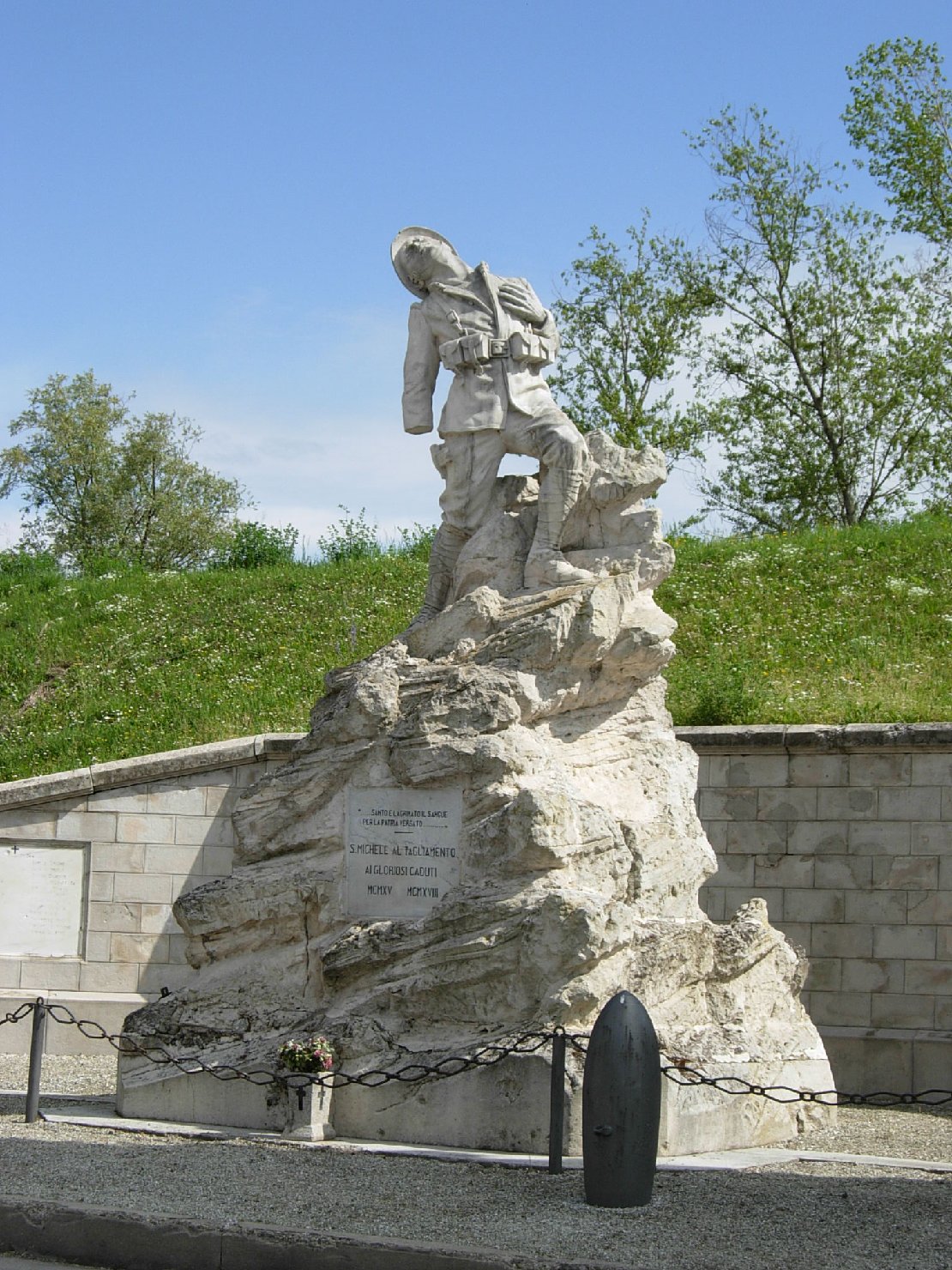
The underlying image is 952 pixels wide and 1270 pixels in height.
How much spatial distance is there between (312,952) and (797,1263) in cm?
387

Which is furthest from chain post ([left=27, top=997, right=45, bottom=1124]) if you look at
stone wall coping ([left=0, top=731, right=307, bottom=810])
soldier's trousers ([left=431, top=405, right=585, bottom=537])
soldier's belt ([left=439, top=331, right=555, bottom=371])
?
soldier's belt ([left=439, top=331, right=555, bottom=371])

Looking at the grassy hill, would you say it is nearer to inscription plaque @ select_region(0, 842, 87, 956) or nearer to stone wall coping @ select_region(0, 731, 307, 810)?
stone wall coping @ select_region(0, 731, 307, 810)

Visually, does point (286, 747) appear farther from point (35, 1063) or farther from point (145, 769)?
point (35, 1063)

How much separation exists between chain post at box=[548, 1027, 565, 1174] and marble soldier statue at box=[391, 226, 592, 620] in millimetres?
3619

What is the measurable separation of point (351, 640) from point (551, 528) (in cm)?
733

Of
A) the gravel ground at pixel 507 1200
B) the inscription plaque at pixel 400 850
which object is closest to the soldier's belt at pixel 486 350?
the inscription plaque at pixel 400 850

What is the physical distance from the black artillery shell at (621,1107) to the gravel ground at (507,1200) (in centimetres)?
11

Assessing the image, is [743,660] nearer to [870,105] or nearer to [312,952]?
[312,952]

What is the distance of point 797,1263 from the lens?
18.7ft

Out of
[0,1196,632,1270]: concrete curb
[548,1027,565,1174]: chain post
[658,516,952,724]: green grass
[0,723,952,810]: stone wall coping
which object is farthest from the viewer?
[658,516,952,724]: green grass

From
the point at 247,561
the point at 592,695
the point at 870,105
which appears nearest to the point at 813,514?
the point at 870,105

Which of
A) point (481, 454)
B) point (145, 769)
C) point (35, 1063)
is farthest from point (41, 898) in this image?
point (481, 454)

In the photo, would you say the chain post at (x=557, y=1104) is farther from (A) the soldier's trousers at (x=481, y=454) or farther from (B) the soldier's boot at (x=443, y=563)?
(A) the soldier's trousers at (x=481, y=454)

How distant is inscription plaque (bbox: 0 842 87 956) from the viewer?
13.1m
